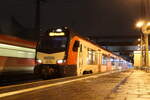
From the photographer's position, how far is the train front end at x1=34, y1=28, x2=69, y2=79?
663 inches

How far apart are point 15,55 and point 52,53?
10.5 ft

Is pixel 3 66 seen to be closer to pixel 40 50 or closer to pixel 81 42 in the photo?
pixel 40 50

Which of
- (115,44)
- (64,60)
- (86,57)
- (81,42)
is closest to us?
(64,60)

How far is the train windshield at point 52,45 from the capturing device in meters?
17.2

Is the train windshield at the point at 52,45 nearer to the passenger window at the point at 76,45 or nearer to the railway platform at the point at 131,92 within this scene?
the passenger window at the point at 76,45

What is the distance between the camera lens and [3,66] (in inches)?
679

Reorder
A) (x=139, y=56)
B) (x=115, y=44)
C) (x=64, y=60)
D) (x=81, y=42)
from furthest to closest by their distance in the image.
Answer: (x=115, y=44), (x=139, y=56), (x=81, y=42), (x=64, y=60)

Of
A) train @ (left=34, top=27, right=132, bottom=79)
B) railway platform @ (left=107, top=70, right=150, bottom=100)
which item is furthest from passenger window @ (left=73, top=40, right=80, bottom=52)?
Result: railway platform @ (left=107, top=70, right=150, bottom=100)

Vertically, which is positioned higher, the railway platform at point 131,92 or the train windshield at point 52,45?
the train windshield at point 52,45

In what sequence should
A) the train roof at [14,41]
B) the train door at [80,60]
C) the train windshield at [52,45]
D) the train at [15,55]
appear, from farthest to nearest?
1. the train door at [80,60]
2. the train roof at [14,41]
3. the train at [15,55]
4. the train windshield at [52,45]

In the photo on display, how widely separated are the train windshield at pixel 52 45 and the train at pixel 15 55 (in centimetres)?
200

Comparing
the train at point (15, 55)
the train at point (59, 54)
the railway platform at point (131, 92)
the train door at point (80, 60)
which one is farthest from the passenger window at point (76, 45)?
the railway platform at point (131, 92)

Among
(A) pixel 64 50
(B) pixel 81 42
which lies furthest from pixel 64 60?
(B) pixel 81 42

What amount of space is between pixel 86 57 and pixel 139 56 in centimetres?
3233
